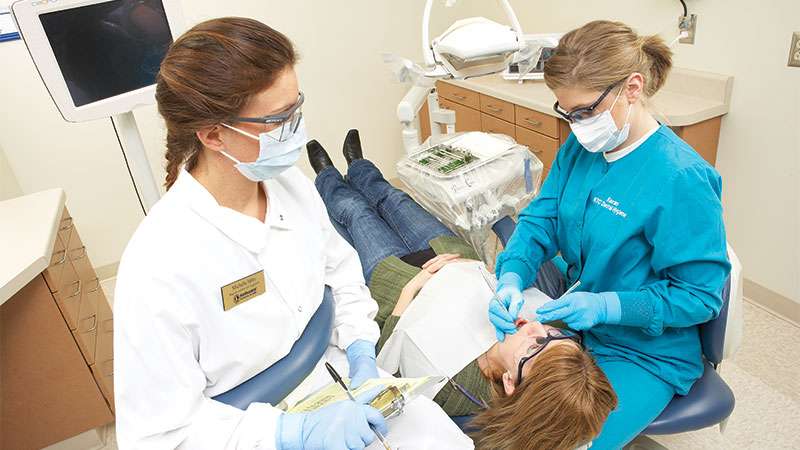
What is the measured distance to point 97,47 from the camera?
132 centimetres

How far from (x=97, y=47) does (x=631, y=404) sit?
1.57m

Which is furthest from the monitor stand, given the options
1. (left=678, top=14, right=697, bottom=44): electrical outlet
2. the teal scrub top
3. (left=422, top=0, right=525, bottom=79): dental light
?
(left=678, top=14, right=697, bottom=44): electrical outlet

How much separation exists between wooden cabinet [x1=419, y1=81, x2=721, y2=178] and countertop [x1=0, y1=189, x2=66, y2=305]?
6.71 feet

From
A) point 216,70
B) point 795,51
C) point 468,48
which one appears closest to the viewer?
point 216,70

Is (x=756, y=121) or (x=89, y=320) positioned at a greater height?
(x=756, y=121)

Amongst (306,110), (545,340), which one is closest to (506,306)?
(545,340)

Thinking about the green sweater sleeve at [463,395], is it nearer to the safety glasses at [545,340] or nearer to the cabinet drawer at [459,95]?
the safety glasses at [545,340]

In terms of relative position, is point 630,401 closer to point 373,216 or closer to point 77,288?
point 373,216

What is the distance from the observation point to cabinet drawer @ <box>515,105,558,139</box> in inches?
93.6

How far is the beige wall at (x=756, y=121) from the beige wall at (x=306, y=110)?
65.0 inches

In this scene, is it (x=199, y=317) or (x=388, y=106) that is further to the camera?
(x=388, y=106)

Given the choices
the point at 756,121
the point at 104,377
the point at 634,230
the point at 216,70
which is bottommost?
the point at 104,377

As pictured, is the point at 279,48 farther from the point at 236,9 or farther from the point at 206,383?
the point at 236,9

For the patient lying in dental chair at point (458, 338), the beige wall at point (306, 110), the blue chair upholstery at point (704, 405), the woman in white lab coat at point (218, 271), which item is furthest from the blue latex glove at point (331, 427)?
the beige wall at point (306, 110)
